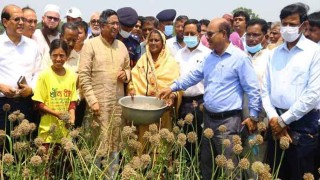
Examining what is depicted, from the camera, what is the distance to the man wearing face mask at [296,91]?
3311 mm

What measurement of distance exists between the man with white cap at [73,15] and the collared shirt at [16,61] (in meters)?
2.26

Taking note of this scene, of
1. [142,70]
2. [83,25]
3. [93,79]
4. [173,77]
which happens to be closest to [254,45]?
[173,77]

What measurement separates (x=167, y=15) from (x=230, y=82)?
12.1 ft

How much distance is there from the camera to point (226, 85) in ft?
12.8

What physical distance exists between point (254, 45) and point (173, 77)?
111cm

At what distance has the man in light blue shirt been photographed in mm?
3836

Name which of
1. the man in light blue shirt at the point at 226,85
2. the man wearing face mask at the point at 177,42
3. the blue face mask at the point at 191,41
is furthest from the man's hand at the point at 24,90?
the man wearing face mask at the point at 177,42

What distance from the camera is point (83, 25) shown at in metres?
5.51

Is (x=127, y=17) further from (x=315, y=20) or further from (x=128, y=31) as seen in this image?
(x=315, y=20)

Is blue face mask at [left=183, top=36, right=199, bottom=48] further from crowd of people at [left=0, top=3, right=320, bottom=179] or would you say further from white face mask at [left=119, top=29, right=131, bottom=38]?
white face mask at [left=119, top=29, right=131, bottom=38]

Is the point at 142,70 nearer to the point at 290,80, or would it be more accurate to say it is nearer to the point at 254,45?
the point at 254,45

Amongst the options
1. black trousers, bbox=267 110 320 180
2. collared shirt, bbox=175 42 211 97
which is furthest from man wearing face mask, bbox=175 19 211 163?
black trousers, bbox=267 110 320 180

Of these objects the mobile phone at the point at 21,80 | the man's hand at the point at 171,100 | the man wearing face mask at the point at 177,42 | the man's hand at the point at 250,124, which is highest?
the man wearing face mask at the point at 177,42

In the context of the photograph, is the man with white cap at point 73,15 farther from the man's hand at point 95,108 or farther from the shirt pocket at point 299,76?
the shirt pocket at point 299,76
